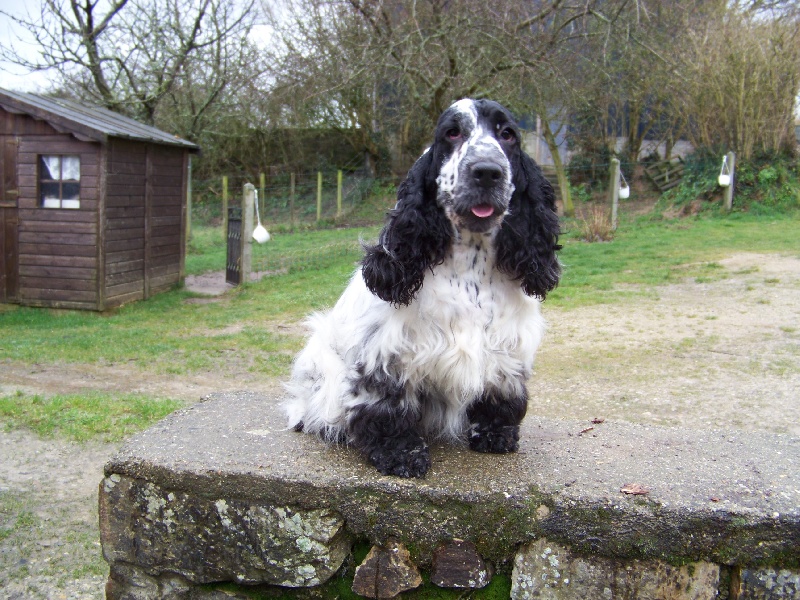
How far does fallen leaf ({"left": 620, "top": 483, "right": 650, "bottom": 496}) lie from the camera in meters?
2.84

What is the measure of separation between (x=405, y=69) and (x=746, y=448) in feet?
33.8

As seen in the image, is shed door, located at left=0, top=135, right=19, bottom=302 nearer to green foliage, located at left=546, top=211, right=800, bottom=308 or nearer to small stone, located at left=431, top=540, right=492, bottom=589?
green foliage, located at left=546, top=211, right=800, bottom=308

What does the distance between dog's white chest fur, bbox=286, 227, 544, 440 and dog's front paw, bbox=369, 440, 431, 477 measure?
166mm

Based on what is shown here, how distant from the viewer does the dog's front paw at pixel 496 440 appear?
10.6 feet

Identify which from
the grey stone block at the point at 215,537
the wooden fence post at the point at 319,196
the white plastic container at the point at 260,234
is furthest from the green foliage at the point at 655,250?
the grey stone block at the point at 215,537

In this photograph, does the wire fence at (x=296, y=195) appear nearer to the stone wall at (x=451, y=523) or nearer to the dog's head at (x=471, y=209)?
the stone wall at (x=451, y=523)

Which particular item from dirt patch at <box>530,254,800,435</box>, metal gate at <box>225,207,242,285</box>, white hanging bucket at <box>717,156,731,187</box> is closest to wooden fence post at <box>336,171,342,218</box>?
metal gate at <box>225,207,242,285</box>

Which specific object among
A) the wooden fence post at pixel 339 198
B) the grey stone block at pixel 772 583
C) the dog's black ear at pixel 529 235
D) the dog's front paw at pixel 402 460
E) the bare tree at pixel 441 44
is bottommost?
the grey stone block at pixel 772 583

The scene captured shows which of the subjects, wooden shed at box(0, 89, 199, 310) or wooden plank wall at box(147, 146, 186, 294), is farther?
wooden plank wall at box(147, 146, 186, 294)

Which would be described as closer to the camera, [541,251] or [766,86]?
[541,251]

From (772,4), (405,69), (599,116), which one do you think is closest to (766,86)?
(772,4)

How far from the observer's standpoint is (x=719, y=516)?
107 inches

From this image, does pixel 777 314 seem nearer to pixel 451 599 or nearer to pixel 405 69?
pixel 405 69

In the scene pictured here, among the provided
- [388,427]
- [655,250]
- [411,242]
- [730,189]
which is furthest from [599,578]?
[730,189]
